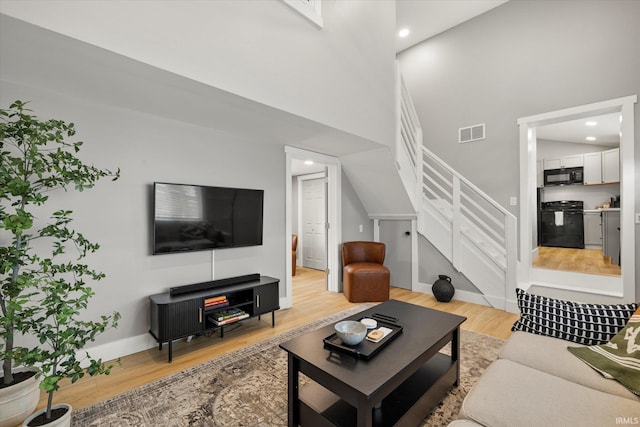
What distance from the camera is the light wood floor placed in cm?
204

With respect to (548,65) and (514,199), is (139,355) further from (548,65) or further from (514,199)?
(548,65)

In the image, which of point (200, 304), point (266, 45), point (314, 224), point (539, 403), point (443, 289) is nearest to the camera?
point (539, 403)

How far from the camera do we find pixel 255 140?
135 inches

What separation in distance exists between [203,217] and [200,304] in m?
0.85

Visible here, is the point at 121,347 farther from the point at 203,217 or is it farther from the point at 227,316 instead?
the point at 203,217

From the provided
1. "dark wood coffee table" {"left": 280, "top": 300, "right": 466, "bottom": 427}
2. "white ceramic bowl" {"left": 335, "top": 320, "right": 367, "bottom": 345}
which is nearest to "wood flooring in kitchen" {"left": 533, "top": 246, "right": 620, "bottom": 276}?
"dark wood coffee table" {"left": 280, "top": 300, "right": 466, "bottom": 427}

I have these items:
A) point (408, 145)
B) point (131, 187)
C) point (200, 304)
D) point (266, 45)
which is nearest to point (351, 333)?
point (200, 304)

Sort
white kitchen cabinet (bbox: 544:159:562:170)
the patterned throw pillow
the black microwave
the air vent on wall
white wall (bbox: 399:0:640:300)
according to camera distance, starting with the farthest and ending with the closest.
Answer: white kitchen cabinet (bbox: 544:159:562:170), the black microwave, the air vent on wall, white wall (bbox: 399:0:640:300), the patterned throw pillow

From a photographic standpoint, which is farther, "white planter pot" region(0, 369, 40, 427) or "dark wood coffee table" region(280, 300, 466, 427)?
"white planter pot" region(0, 369, 40, 427)

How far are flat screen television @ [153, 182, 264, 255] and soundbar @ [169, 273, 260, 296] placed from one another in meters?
0.35

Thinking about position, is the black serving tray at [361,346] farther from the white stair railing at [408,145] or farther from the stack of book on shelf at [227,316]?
the white stair railing at [408,145]

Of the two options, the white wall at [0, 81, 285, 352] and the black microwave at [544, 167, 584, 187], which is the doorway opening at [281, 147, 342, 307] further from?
the black microwave at [544, 167, 584, 187]

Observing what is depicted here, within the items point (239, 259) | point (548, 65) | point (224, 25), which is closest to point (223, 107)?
point (224, 25)

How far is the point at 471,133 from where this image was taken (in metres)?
4.64
